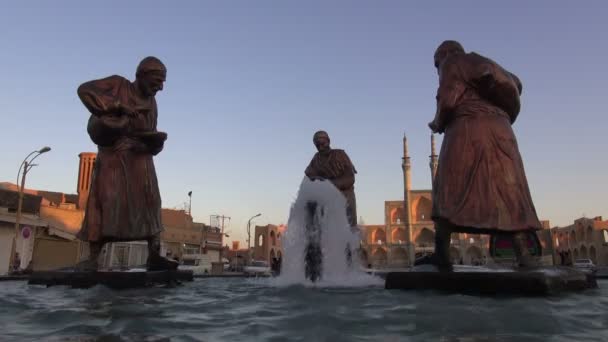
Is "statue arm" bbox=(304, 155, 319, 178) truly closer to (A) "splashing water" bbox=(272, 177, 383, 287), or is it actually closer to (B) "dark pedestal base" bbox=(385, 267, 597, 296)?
(A) "splashing water" bbox=(272, 177, 383, 287)

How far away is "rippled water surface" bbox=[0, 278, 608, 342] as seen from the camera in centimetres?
162

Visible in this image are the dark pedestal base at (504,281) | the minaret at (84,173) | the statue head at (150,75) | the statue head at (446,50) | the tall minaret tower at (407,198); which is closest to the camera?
the dark pedestal base at (504,281)

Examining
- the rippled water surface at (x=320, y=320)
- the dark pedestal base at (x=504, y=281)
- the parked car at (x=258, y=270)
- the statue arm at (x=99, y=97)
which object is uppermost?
the statue arm at (x=99, y=97)

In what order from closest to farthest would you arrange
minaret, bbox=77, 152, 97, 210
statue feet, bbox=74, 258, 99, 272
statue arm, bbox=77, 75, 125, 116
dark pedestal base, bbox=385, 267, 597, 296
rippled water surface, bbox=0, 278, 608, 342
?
rippled water surface, bbox=0, 278, 608, 342 < dark pedestal base, bbox=385, 267, 597, 296 < statue arm, bbox=77, 75, 125, 116 < statue feet, bbox=74, 258, 99, 272 < minaret, bbox=77, 152, 97, 210

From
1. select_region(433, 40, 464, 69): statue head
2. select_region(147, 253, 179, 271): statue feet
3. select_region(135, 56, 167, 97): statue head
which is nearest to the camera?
select_region(433, 40, 464, 69): statue head

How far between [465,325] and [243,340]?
0.87 meters

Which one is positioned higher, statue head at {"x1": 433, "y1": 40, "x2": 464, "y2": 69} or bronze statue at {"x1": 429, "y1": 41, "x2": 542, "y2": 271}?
statue head at {"x1": 433, "y1": 40, "x2": 464, "y2": 69}

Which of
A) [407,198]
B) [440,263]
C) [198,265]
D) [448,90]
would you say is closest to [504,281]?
[440,263]

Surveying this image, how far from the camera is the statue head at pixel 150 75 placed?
4199mm

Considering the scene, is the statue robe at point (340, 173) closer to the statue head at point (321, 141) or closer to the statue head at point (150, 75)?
the statue head at point (321, 141)

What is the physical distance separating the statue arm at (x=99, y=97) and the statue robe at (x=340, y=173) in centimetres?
260

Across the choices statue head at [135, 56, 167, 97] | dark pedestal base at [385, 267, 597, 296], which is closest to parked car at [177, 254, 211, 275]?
statue head at [135, 56, 167, 97]

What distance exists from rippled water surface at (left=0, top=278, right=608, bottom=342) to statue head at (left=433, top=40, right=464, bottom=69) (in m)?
2.02

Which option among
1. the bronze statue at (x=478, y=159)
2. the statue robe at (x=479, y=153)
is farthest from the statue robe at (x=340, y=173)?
the statue robe at (x=479, y=153)
